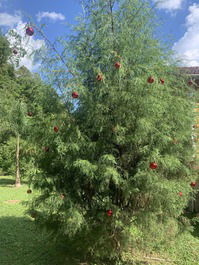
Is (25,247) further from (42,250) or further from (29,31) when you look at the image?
(29,31)

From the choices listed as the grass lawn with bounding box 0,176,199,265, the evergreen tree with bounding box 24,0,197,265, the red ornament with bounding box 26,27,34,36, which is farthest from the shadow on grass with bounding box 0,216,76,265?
the red ornament with bounding box 26,27,34,36

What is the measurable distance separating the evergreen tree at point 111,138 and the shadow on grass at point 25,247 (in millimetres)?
879

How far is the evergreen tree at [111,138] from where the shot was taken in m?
3.13

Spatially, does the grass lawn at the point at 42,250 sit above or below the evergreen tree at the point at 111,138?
below

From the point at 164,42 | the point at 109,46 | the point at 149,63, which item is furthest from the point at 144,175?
the point at 164,42

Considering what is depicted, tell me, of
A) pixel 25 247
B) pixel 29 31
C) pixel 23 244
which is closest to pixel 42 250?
pixel 25 247

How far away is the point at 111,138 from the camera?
3.29 meters

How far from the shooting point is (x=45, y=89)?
344 cm

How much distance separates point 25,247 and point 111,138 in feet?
10.6

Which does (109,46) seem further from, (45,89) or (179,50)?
(179,50)

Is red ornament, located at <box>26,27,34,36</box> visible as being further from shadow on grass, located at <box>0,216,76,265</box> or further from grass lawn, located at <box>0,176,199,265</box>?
shadow on grass, located at <box>0,216,76,265</box>

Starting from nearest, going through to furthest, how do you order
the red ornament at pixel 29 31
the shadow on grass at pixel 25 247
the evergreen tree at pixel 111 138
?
the red ornament at pixel 29 31 < the evergreen tree at pixel 111 138 < the shadow on grass at pixel 25 247

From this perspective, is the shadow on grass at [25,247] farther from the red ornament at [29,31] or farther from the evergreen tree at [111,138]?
the red ornament at [29,31]

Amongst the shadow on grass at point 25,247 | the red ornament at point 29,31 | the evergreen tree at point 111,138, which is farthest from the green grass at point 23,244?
the red ornament at point 29,31
